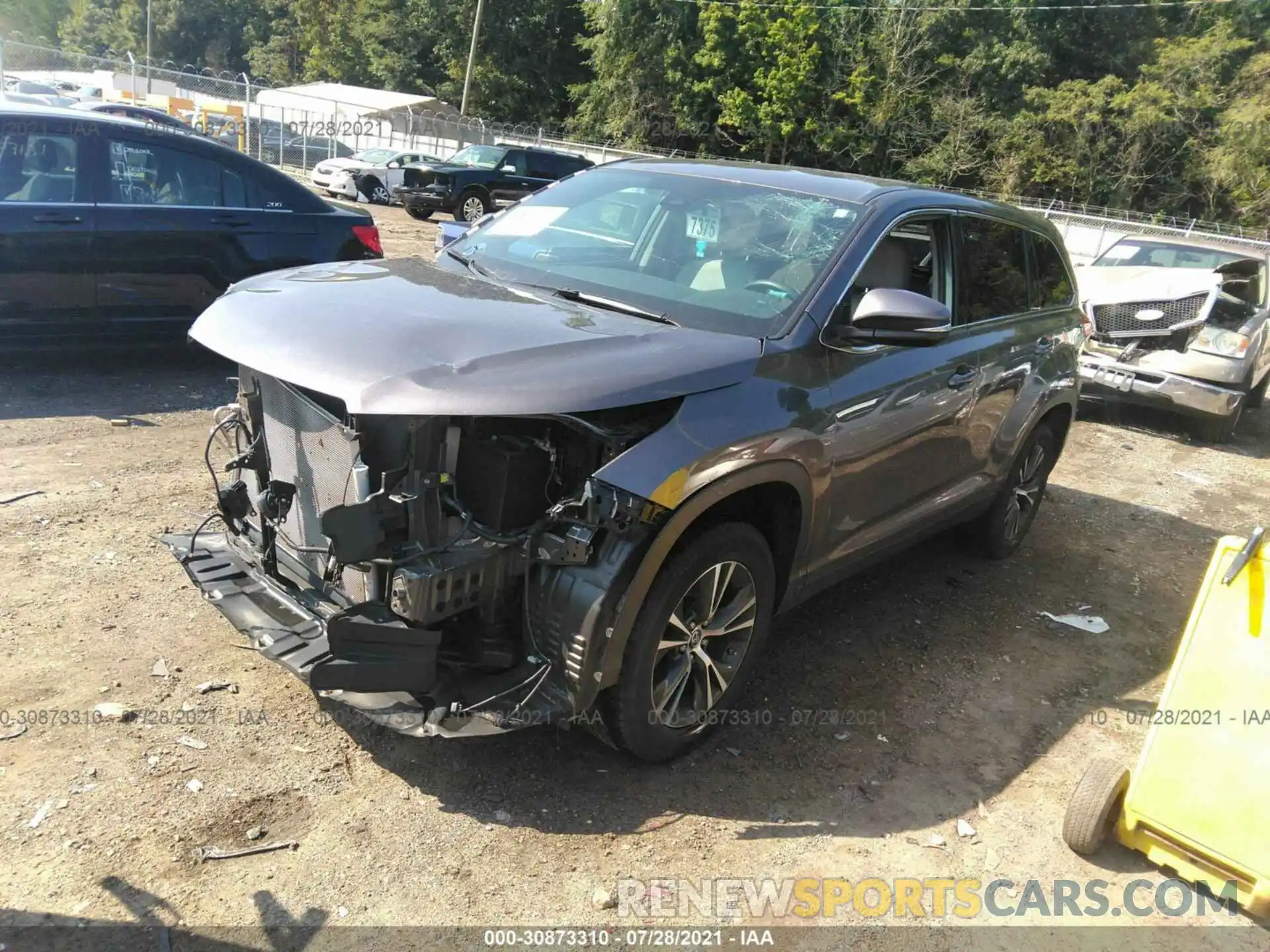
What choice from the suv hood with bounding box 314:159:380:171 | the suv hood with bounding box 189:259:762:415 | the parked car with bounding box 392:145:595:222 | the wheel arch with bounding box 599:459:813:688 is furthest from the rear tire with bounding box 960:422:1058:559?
the suv hood with bounding box 314:159:380:171

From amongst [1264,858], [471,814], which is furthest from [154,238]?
[1264,858]

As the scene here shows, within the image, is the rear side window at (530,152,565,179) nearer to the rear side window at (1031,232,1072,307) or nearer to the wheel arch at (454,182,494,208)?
the wheel arch at (454,182,494,208)

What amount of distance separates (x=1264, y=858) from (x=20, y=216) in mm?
7049

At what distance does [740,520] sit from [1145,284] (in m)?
8.20

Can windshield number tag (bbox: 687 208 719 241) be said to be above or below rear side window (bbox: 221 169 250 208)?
above

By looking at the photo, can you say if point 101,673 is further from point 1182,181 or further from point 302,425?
point 1182,181

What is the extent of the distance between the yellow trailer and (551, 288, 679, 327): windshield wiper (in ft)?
6.48

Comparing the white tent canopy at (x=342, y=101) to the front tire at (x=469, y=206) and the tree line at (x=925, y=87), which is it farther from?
the front tire at (x=469, y=206)

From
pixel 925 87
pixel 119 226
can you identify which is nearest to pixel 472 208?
pixel 119 226

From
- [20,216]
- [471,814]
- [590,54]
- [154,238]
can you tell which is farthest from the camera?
[590,54]

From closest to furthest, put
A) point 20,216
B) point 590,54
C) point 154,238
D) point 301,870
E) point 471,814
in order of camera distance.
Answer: point 301,870 → point 471,814 → point 20,216 → point 154,238 → point 590,54

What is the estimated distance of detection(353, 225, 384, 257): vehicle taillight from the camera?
7.40 meters

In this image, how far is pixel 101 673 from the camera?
3.41 m

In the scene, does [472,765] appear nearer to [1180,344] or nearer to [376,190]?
[1180,344]
